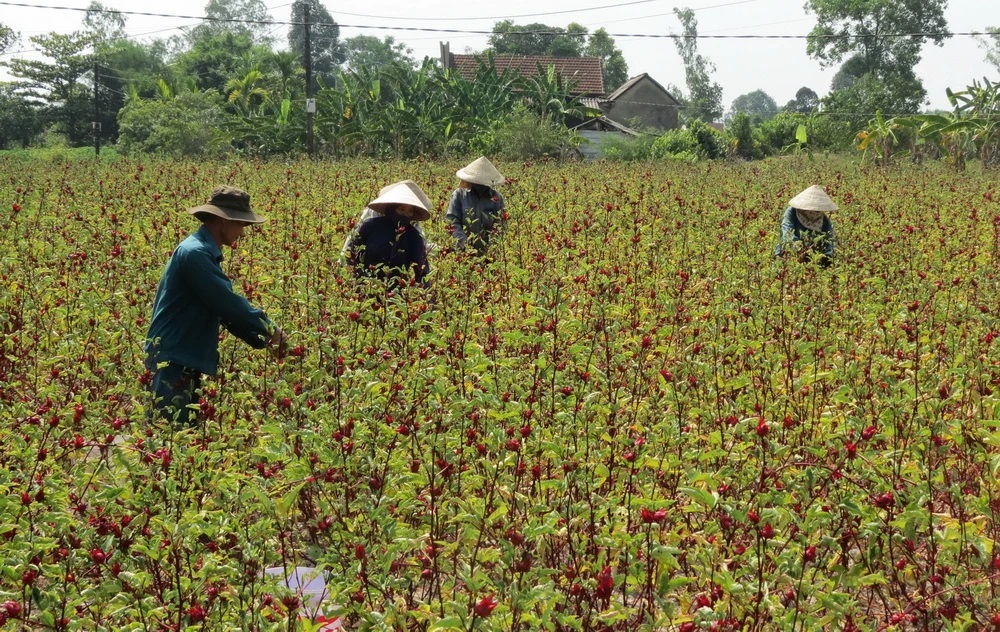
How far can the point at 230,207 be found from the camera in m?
4.89

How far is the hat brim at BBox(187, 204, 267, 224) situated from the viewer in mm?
4773

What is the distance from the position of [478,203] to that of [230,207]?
3563mm

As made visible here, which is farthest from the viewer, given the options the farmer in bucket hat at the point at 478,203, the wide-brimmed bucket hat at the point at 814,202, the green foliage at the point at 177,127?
the green foliage at the point at 177,127

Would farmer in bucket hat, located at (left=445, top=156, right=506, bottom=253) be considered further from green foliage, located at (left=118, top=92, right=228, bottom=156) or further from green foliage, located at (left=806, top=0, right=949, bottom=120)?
green foliage, located at (left=806, top=0, right=949, bottom=120)

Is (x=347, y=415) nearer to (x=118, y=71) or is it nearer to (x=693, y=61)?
(x=118, y=71)

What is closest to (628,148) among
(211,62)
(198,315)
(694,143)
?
(694,143)

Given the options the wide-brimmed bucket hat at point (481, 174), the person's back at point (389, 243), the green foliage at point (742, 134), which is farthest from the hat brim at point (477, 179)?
the green foliage at point (742, 134)

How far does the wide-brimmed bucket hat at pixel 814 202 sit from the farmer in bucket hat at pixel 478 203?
2.38 m

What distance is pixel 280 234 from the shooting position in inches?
357

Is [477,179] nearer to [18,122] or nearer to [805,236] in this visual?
[805,236]

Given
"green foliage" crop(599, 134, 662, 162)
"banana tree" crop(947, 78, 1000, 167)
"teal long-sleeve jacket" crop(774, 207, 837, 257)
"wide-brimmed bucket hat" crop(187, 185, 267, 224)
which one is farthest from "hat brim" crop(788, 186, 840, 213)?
"green foliage" crop(599, 134, 662, 162)

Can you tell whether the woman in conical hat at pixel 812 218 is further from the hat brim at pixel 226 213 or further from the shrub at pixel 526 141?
the shrub at pixel 526 141

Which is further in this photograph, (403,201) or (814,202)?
(814,202)

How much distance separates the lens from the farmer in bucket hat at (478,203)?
802 cm
